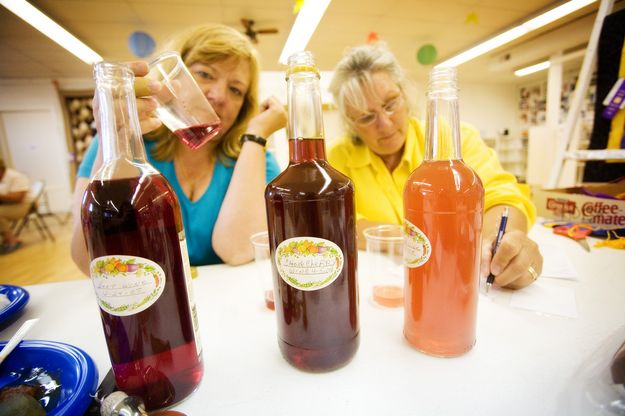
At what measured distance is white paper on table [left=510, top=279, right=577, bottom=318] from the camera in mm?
512

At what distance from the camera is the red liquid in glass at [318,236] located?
341 millimetres

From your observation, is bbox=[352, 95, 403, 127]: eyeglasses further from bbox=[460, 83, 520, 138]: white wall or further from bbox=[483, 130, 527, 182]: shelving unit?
bbox=[483, 130, 527, 182]: shelving unit

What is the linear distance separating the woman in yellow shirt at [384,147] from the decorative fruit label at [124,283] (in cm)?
67

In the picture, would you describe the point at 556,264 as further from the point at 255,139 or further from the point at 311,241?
the point at 255,139

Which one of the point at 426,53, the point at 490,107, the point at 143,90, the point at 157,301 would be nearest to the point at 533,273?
the point at 157,301

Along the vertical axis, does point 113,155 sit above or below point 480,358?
above

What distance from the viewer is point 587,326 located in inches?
18.2

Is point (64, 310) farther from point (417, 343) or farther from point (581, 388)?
point (581, 388)

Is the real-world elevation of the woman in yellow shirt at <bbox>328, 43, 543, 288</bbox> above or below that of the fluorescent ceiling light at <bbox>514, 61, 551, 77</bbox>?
below

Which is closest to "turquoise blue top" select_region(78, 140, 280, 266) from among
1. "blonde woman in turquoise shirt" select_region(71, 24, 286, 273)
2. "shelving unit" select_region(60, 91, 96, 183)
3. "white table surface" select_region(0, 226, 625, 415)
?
"blonde woman in turquoise shirt" select_region(71, 24, 286, 273)

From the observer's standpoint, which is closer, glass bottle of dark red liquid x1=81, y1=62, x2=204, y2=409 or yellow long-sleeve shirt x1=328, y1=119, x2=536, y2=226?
glass bottle of dark red liquid x1=81, y1=62, x2=204, y2=409

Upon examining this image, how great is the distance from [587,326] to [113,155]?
2.24ft

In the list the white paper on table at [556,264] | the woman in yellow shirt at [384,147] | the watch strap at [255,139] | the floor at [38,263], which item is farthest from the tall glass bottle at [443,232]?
the floor at [38,263]

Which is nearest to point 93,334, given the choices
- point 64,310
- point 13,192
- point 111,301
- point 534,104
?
point 64,310
